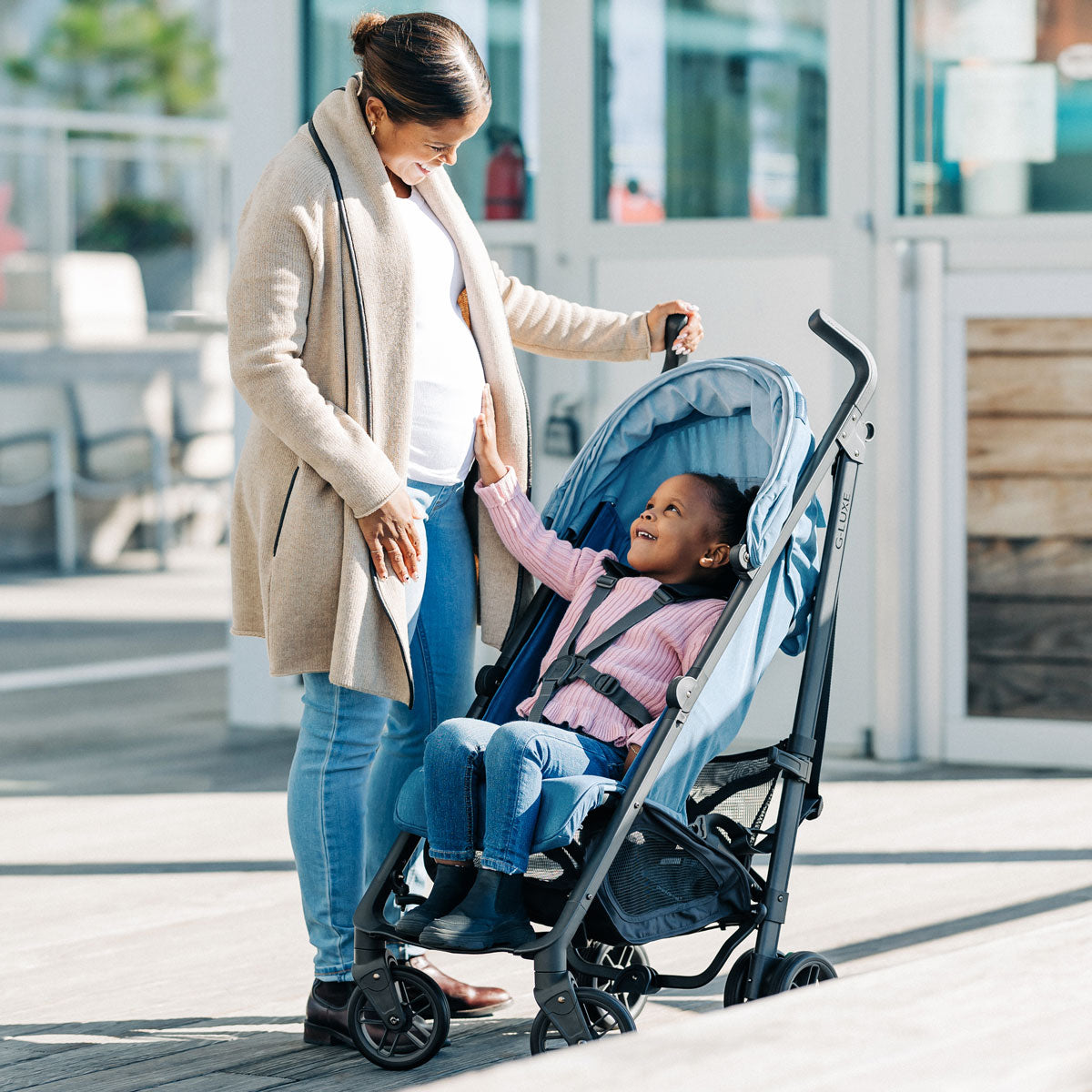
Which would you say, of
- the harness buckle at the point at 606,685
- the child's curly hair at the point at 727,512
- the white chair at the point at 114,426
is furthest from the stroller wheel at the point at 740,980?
the white chair at the point at 114,426

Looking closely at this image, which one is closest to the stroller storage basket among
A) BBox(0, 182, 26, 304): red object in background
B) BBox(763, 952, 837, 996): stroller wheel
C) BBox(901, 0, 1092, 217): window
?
BBox(763, 952, 837, 996): stroller wheel

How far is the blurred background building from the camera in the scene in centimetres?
500

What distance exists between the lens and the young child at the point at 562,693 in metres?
2.58

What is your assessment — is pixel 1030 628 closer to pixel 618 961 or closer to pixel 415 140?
pixel 618 961

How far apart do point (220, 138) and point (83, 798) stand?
7.63 meters

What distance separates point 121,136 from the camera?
11398 millimetres

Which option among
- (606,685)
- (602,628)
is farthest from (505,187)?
(606,685)

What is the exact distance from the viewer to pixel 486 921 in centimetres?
259

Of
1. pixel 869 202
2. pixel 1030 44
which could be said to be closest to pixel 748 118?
pixel 869 202

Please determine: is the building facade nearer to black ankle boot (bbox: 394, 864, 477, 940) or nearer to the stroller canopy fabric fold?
the stroller canopy fabric fold

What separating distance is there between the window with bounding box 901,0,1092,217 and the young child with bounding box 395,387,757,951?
2443mm

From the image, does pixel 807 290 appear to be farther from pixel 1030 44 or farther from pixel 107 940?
pixel 107 940

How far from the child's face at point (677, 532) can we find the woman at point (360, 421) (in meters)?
0.26

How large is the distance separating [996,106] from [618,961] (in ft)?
9.85
